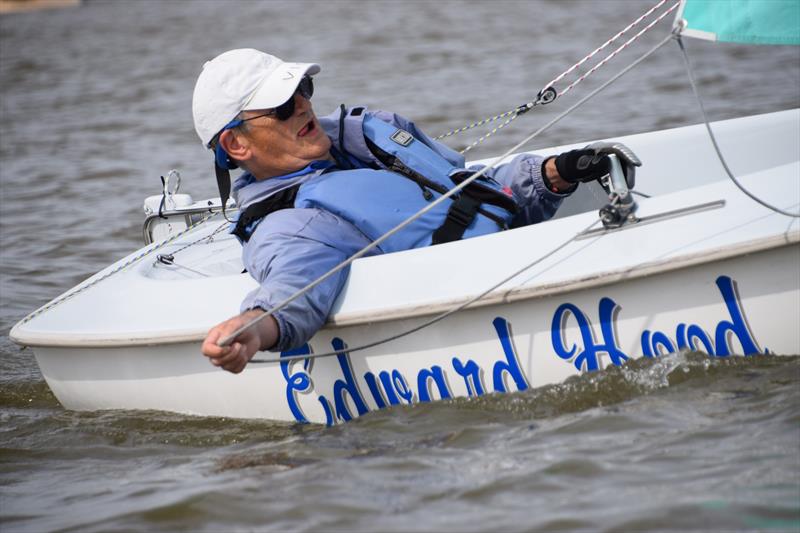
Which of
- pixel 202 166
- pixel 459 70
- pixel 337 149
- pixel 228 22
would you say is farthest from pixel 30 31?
pixel 337 149

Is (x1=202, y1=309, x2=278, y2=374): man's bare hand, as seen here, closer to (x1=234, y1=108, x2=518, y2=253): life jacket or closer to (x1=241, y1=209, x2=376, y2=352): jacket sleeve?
(x1=241, y1=209, x2=376, y2=352): jacket sleeve

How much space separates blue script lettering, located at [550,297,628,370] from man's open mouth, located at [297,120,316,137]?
0.91m

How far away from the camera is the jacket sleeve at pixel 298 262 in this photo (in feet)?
9.01

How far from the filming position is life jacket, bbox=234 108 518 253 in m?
3.06

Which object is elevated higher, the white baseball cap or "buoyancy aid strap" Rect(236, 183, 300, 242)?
the white baseball cap

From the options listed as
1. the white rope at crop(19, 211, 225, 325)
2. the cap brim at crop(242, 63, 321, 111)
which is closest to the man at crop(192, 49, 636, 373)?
the cap brim at crop(242, 63, 321, 111)

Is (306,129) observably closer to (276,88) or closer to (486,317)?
(276,88)

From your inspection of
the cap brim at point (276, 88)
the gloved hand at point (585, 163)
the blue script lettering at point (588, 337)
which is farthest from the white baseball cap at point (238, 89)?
the blue script lettering at point (588, 337)

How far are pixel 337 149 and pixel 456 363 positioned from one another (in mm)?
804

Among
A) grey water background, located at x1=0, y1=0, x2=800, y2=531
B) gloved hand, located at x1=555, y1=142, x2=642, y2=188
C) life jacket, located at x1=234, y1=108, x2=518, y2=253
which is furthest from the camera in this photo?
gloved hand, located at x1=555, y1=142, x2=642, y2=188

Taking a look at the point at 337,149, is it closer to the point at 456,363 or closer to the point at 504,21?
Answer: the point at 456,363

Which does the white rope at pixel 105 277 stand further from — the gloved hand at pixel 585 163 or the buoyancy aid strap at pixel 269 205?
the gloved hand at pixel 585 163

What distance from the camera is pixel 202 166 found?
7.66m

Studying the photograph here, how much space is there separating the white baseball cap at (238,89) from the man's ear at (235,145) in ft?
0.12
